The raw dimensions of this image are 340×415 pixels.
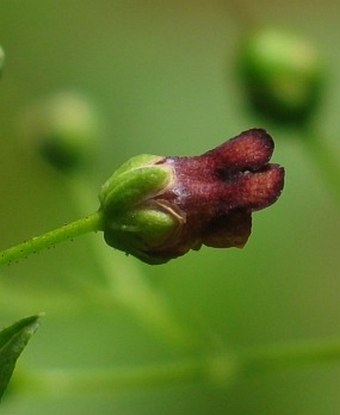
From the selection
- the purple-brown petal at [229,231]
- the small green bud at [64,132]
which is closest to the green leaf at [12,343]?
the purple-brown petal at [229,231]

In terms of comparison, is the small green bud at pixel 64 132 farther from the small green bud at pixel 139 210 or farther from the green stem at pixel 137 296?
the small green bud at pixel 139 210

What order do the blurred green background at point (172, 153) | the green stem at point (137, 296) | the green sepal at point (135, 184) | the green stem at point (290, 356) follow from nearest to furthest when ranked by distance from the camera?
the green sepal at point (135, 184) < the green stem at point (290, 356) < the green stem at point (137, 296) < the blurred green background at point (172, 153)

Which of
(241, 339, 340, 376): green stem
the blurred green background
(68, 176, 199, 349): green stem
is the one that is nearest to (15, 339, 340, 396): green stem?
(241, 339, 340, 376): green stem

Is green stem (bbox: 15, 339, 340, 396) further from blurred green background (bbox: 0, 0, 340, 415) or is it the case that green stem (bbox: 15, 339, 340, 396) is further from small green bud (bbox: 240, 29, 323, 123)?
small green bud (bbox: 240, 29, 323, 123)

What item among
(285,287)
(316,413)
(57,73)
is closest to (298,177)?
(285,287)

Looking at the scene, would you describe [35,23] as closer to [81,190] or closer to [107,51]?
[107,51]

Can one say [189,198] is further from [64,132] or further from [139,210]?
[64,132]
